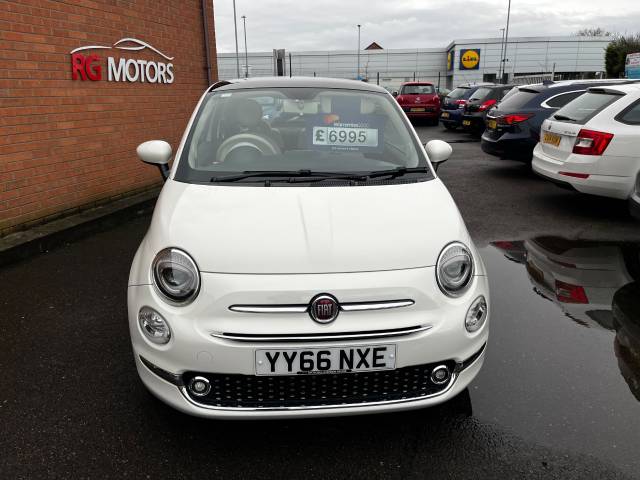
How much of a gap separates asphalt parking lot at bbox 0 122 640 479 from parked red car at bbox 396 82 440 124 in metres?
17.3

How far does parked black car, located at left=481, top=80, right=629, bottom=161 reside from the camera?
358 inches

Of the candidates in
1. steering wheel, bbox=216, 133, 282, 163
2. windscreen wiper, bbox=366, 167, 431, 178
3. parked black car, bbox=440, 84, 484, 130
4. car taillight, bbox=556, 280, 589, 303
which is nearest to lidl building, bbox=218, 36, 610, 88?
parked black car, bbox=440, 84, 484, 130

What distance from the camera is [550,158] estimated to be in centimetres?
677

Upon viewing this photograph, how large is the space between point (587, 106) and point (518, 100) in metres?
3.08

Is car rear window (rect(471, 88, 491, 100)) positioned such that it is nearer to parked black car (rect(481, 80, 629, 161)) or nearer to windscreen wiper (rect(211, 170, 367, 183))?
parked black car (rect(481, 80, 629, 161))

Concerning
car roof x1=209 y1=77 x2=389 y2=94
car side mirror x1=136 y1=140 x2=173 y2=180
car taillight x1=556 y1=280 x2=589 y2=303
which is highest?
car roof x1=209 y1=77 x2=389 y2=94

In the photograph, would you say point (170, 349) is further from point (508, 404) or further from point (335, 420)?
point (508, 404)

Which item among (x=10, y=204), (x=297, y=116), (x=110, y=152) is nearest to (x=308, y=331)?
(x=297, y=116)

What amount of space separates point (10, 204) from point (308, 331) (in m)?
4.35

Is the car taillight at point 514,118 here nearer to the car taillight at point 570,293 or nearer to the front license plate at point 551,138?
the front license plate at point 551,138

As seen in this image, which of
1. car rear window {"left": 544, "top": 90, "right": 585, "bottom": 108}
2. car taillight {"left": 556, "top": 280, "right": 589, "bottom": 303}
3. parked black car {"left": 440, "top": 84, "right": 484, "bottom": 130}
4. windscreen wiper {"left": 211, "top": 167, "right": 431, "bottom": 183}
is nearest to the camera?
windscreen wiper {"left": 211, "top": 167, "right": 431, "bottom": 183}

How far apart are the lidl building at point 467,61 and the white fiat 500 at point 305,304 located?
53.8 m

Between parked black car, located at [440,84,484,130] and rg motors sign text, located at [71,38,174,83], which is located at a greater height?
rg motors sign text, located at [71,38,174,83]

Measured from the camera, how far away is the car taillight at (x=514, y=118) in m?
9.16
